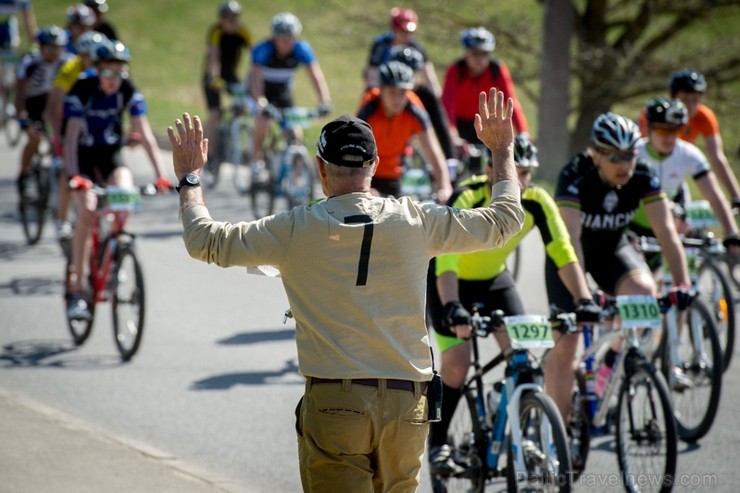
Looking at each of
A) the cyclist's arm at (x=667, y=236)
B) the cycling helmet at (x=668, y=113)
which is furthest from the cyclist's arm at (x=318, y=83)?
the cyclist's arm at (x=667, y=236)

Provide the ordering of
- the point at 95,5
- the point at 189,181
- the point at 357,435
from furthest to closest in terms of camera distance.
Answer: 1. the point at 95,5
2. the point at 189,181
3. the point at 357,435

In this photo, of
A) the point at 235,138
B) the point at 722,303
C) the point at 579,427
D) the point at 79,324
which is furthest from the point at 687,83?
the point at 235,138

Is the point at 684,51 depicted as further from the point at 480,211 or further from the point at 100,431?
the point at 480,211

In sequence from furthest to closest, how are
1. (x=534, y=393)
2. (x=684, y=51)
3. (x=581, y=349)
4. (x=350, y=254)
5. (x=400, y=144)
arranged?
(x=684, y=51), (x=400, y=144), (x=581, y=349), (x=534, y=393), (x=350, y=254)

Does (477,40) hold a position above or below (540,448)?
above

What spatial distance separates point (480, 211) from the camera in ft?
14.2

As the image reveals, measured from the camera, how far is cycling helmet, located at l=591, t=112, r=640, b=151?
6.64 meters

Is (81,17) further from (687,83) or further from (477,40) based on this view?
(687,83)

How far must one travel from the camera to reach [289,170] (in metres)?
13.9

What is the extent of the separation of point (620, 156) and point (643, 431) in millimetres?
1558

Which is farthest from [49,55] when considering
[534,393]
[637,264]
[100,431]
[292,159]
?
[534,393]

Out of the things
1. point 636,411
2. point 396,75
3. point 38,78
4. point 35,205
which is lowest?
point 636,411

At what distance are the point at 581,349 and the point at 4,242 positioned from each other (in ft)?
26.1

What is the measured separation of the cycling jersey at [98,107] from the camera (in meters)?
9.70
